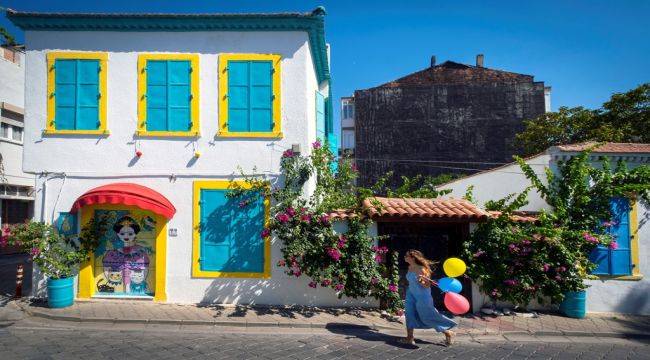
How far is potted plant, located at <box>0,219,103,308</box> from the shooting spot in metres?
7.69

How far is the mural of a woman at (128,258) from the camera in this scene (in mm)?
8406

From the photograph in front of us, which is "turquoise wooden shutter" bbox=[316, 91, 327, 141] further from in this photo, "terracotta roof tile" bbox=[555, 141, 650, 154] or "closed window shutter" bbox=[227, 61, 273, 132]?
"terracotta roof tile" bbox=[555, 141, 650, 154]

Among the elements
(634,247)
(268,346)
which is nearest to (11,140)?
(268,346)

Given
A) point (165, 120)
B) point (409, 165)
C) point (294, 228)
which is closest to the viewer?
point (294, 228)

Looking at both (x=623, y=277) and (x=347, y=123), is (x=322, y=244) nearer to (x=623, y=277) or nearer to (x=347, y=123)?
(x=623, y=277)

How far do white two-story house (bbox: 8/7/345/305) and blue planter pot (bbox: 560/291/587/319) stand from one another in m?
5.01

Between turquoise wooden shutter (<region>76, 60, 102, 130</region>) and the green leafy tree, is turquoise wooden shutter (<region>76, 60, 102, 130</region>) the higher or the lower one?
the lower one

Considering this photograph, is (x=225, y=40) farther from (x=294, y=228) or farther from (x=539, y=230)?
(x=539, y=230)

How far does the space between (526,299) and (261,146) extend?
6.56 metres

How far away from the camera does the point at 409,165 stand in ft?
95.2

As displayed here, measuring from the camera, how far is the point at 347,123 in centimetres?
3422

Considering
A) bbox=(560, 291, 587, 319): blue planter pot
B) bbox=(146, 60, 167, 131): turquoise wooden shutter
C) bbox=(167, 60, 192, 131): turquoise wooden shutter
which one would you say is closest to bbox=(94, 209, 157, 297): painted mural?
bbox=(146, 60, 167, 131): turquoise wooden shutter

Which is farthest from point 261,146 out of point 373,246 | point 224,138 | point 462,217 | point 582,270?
point 582,270

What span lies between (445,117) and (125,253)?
25.0 m
